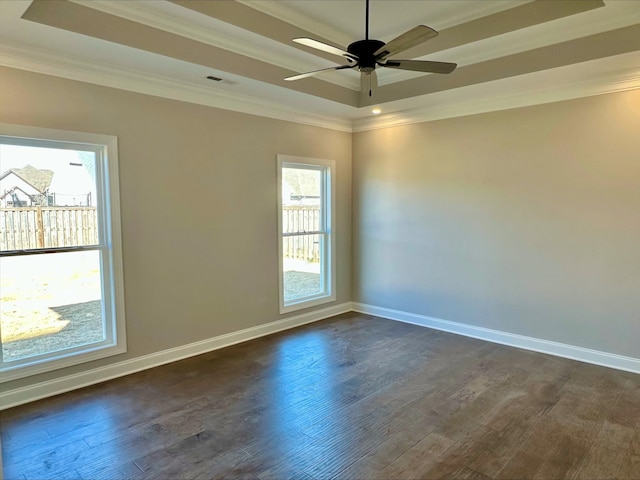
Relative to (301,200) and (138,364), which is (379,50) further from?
(138,364)

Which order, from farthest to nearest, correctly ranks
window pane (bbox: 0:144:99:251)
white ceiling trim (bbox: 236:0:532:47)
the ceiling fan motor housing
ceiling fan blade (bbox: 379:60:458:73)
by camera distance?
white ceiling trim (bbox: 236:0:532:47) → window pane (bbox: 0:144:99:251) → ceiling fan blade (bbox: 379:60:458:73) → the ceiling fan motor housing

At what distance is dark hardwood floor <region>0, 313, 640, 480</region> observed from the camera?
241 cm

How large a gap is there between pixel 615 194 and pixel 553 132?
2.74 feet

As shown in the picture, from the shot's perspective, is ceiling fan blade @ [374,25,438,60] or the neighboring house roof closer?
ceiling fan blade @ [374,25,438,60]

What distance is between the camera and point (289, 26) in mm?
3516

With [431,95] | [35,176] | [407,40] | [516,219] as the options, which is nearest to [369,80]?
[407,40]

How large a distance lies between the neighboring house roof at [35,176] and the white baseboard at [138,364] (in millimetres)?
1611

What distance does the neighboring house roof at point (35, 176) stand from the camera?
10.3ft

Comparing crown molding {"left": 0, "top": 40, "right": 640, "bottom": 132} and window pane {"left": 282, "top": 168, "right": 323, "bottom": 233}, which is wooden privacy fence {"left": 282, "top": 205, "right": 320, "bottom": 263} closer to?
window pane {"left": 282, "top": 168, "right": 323, "bottom": 233}

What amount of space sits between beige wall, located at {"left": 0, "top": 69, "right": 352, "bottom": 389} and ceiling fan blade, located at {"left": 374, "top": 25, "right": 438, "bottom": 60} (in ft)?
7.34

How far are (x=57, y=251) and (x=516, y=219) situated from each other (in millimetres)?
4492

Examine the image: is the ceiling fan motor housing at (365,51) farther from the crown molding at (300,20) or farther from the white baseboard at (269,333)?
the white baseboard at (269,333)

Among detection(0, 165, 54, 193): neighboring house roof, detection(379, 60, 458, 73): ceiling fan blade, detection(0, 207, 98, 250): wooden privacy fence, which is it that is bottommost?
detection(0, 207, 98, 250): wooden privacy fence

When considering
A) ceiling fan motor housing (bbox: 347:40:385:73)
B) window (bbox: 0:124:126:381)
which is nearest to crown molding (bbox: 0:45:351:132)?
window (bbox: 0:124:126:381)
